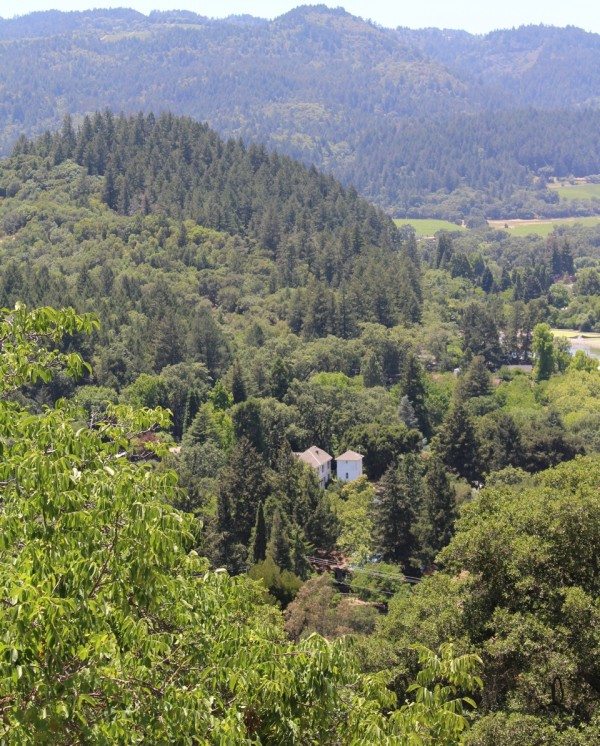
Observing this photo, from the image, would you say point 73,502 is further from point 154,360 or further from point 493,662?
point 154,360

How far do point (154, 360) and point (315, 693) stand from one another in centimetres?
5970

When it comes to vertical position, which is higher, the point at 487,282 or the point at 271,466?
the point at 271,466

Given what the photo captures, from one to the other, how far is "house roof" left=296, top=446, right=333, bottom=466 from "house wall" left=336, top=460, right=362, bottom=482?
3.04ft

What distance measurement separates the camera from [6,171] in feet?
328

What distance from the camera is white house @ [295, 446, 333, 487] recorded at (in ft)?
162

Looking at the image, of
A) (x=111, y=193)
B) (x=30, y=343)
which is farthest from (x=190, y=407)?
(x=30, y=343)

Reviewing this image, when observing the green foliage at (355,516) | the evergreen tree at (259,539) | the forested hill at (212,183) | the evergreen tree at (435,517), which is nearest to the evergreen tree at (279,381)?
the green foliage at (355,516)

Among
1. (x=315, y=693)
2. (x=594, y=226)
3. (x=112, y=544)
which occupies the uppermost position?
(x=112, y=544)

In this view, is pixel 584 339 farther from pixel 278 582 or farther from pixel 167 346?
pixel 278 582

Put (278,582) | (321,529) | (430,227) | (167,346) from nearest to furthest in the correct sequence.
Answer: (278,582), (321,529), (167,346), (430,227)

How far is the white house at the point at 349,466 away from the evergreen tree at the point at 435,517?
10.5 meters

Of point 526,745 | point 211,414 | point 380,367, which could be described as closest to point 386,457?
point 211,414

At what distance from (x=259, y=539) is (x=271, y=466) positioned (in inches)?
476

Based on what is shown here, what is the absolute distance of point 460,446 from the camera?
5059cm
